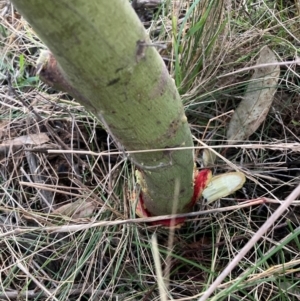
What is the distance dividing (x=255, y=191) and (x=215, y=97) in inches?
9.4

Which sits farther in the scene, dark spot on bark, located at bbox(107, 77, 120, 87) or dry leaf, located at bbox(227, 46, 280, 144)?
dry leaf, located at bbox(227, 46, 280, 144)

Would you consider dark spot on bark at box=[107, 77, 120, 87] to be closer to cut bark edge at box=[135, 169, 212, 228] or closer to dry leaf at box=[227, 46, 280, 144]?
cut bark edge at box=[135, 169, 212, 228]

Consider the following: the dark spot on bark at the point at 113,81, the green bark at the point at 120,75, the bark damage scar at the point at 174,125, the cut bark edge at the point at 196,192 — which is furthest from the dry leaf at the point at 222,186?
the dark spot on bark at the point at 113,81

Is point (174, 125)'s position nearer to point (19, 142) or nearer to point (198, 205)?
point (198, 205)

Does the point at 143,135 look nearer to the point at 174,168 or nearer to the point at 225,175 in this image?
the point at 174,168

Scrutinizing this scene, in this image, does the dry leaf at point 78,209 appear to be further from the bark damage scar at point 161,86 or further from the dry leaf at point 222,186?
the bark damage scar at point 161,86

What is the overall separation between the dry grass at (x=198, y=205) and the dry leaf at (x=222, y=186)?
1.3 inches

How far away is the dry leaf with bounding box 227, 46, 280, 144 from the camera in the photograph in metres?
1.00

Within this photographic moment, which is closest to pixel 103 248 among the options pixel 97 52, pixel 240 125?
pixel 240 125

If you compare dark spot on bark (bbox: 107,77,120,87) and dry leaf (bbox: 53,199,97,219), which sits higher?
dark spot on bark (bbox: 107,77,120,87)

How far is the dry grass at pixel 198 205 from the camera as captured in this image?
0.89 meters

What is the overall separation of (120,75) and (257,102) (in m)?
0.54

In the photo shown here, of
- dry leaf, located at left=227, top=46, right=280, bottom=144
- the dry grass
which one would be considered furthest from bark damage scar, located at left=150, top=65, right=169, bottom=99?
dry leaf, located at left=227, top=46, right=280, bottom=144

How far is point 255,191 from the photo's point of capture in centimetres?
97
